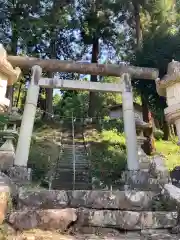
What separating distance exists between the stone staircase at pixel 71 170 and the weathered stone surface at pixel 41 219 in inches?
162

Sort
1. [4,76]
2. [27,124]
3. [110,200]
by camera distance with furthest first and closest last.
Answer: [27,124] → [4,76] → [110,200]

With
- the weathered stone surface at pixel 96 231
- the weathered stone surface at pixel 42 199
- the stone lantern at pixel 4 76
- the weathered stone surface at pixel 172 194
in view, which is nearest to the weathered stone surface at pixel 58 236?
the weathered stone surface at pixel 96 231

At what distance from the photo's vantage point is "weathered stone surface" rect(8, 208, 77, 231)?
4180 millimetres

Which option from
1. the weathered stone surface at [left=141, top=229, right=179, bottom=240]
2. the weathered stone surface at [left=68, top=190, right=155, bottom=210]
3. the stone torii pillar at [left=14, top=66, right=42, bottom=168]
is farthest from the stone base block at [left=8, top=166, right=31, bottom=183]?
the weathered stone surface at [left=141, top=229, right=179, bottom=240]

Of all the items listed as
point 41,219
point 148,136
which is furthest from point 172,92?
point 148,136

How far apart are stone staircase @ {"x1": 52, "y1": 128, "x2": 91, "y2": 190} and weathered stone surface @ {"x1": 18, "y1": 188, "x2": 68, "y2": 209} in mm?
3399

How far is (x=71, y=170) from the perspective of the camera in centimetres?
1029

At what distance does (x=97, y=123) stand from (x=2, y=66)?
10.8 m

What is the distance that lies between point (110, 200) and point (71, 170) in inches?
217

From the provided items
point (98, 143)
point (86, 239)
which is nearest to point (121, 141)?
point (98, 143)

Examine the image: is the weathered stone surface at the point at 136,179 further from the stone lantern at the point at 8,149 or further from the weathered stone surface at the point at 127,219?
the stone lantern at the point at 8,149

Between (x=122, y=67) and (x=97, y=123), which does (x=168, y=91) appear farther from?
(x=97, y=123)

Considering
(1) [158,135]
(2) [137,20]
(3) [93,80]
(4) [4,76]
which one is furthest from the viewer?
(1) [158,135]

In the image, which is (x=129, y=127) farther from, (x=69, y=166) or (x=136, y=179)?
(x=69, y=166)
